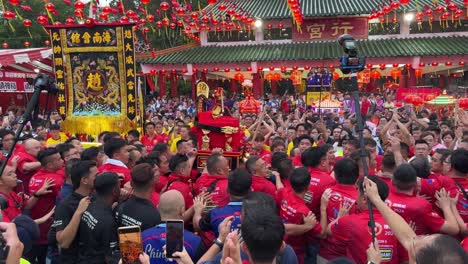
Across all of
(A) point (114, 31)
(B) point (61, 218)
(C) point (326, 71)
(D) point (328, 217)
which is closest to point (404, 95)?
(C) point (326, 71)

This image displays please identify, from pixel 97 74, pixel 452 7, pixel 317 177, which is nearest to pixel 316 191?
pixel 317 177

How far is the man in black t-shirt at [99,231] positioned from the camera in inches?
136

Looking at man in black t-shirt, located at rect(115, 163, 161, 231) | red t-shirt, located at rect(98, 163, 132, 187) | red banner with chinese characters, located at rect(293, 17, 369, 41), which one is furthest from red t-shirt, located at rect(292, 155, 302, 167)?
red banner with chinese characters, located at rect(293, 17, 369, 41)

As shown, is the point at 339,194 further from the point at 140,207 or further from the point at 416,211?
the point at 140,207

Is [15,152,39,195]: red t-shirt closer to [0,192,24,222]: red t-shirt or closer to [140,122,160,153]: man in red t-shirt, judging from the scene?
[0,192,24,222]: red t-shirt

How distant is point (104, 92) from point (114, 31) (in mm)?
1040

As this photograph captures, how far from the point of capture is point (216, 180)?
14.5 feet

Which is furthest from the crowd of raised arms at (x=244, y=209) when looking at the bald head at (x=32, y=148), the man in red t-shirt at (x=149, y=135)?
the man in red t-shirt at (x=149, y=135)

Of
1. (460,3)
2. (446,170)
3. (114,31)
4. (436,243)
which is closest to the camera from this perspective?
(436,243)

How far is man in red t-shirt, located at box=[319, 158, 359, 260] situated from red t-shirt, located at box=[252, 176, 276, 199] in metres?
0.69

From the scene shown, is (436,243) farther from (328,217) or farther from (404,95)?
(404,95)

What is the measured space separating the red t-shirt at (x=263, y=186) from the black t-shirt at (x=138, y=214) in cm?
134

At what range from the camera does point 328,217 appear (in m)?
3.97

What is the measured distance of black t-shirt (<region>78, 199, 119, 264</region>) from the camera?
136 inches
